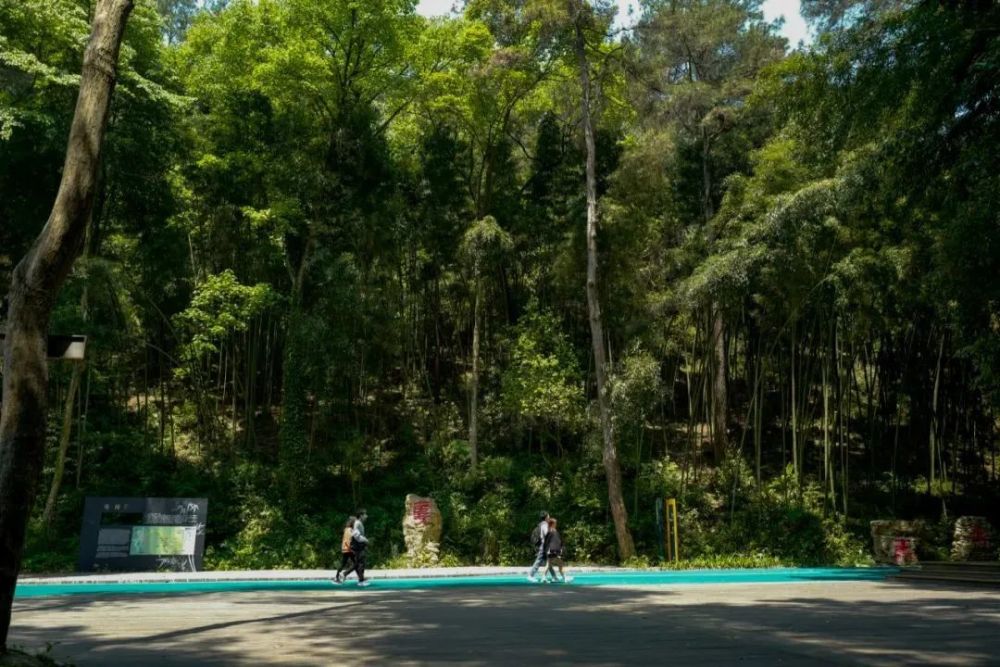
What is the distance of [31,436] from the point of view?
488cm

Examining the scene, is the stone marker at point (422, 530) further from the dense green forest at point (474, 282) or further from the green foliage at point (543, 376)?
the green foliage at point (543, 376)

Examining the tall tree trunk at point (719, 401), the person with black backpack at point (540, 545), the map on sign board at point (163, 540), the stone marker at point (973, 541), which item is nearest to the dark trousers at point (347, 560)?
the person with black backpack at point (540, 545)

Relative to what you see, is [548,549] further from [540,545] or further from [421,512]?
[421,512]

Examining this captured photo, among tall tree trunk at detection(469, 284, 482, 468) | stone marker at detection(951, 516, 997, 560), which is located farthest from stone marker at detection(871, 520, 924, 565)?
tall tree trunk at detection(469, 284, 482, 468)

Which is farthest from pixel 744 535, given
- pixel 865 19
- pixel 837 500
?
pixel 865 19

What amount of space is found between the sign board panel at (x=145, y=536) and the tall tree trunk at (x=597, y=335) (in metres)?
8.23

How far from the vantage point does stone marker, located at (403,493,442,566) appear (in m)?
17.7

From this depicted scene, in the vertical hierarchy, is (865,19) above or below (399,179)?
below

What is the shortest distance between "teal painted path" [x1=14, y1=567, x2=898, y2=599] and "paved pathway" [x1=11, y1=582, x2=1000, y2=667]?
163 cm

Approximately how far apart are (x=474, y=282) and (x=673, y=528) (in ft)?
25.0

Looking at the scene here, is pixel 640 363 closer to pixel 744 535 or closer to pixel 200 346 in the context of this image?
pixel 744 535

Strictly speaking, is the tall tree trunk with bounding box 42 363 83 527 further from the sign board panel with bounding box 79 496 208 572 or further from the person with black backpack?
the person with black backpack

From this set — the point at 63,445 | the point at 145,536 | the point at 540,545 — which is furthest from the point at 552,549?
the point at 63,445

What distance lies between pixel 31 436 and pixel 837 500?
20.5 metres
